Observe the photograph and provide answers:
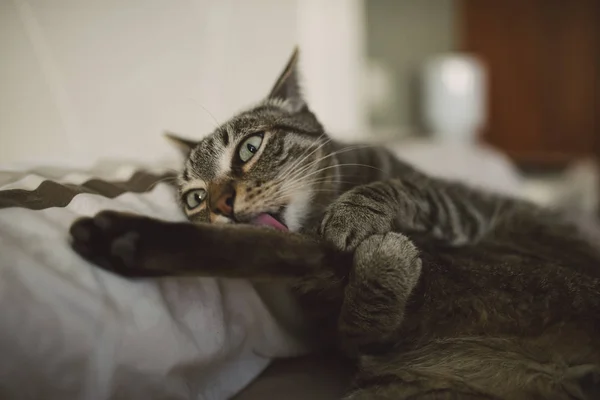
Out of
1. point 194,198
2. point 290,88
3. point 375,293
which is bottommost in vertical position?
point 375,293

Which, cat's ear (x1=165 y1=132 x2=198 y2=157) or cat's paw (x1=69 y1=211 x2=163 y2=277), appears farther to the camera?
cat's ear (x1=165 y1=132 x2=198 y2=157)

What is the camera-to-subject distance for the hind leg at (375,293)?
0.68 m

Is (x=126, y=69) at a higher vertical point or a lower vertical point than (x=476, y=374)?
higher

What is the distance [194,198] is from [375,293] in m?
0.39

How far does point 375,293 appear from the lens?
0.68m

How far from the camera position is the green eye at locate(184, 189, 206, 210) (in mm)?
827

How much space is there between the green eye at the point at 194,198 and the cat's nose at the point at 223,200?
2.9 inches

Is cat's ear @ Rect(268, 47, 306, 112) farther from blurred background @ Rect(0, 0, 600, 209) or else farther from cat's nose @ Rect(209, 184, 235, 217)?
cat's nose @ Rect(209, 184, 235, 217)

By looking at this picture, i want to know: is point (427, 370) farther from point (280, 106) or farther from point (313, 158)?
point (280, 106)

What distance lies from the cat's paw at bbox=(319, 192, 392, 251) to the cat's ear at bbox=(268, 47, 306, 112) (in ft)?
1.04

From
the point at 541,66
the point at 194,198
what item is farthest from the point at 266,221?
the point at 541,66

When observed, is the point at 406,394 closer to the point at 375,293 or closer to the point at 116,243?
the point at 375,293

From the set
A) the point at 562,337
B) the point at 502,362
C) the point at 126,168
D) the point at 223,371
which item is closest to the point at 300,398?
the point at 223,371

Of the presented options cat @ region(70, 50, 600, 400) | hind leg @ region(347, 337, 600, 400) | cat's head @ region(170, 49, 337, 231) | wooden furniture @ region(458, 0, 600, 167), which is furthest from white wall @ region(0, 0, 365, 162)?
wooden furniture @ region(458, 0, 600, 167)
